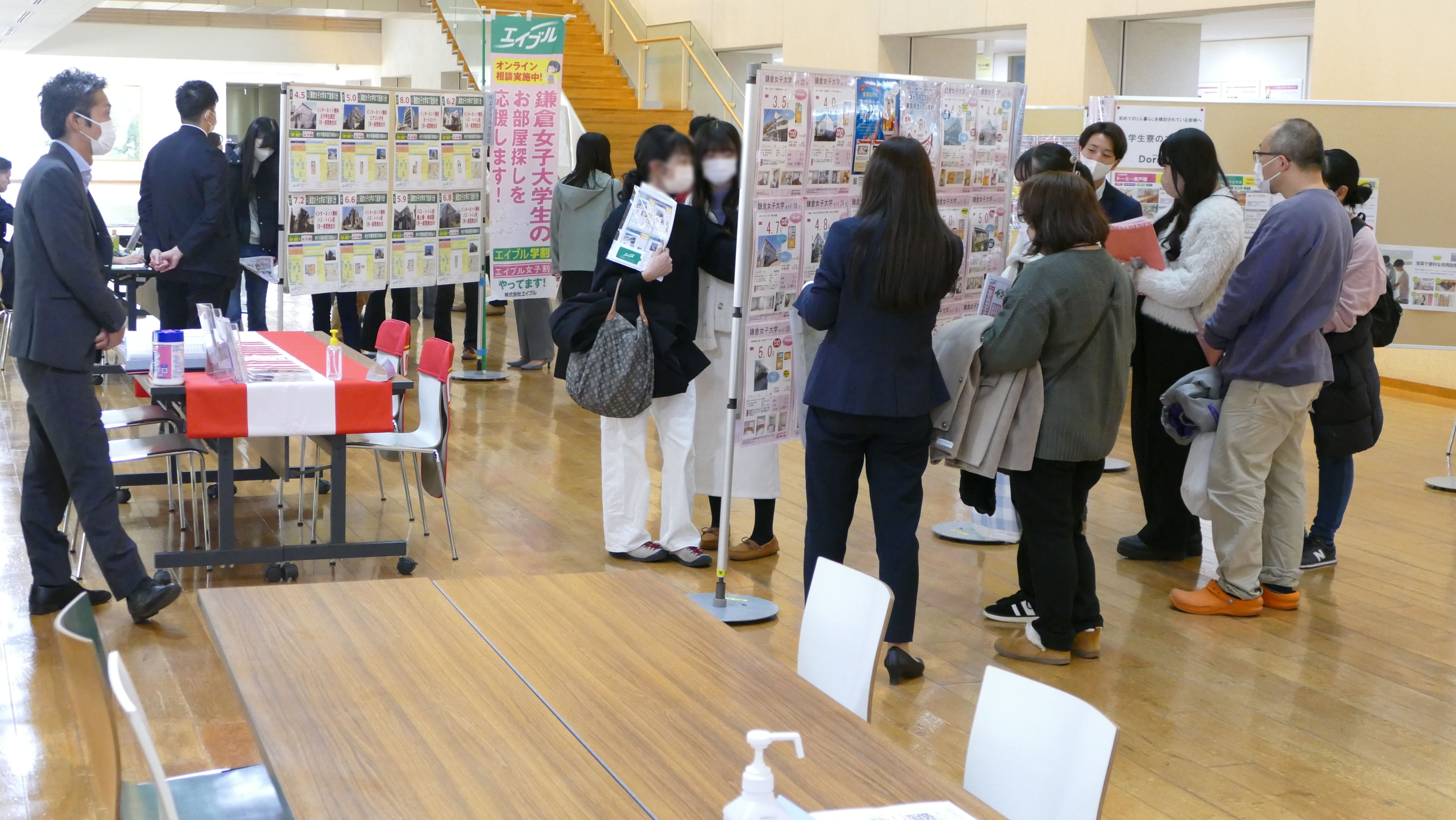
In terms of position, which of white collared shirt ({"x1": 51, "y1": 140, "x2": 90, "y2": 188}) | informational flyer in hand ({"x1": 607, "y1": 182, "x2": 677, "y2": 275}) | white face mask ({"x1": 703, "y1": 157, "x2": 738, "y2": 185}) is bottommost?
informational flyer in hand ({"x1": 607, "y1": 182, "x2": 677, "y2": 275})

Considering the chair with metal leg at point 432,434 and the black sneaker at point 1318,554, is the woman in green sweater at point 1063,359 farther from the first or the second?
the chair with metal leg at point 432,434

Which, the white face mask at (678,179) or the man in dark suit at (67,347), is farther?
the white face mask at (678,179)

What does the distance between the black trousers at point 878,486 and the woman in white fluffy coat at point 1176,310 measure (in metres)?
1.30

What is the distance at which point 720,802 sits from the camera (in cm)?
171

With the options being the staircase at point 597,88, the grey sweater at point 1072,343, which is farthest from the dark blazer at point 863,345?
the staircase at point 597,88

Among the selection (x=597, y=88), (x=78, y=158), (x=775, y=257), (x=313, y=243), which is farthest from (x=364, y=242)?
(x=597, y=88)

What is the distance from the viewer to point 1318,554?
5.16 metres

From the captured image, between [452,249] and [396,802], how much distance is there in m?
6.70

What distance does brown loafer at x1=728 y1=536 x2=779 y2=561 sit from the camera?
198 inches

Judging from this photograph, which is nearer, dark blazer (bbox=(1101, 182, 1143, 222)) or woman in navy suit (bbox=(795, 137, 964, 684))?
woman in navy suit (bbox=(795, 137, 964, 684))

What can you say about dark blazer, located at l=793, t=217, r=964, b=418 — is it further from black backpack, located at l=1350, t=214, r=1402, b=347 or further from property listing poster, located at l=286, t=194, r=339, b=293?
property listing poster, located at l=286, t=194, r=339, b=293

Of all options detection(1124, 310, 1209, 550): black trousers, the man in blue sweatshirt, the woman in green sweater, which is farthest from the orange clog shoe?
the woman in green sweater

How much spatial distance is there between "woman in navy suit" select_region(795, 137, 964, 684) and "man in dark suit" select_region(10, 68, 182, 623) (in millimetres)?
2092

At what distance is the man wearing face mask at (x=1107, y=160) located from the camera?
5004 mm
